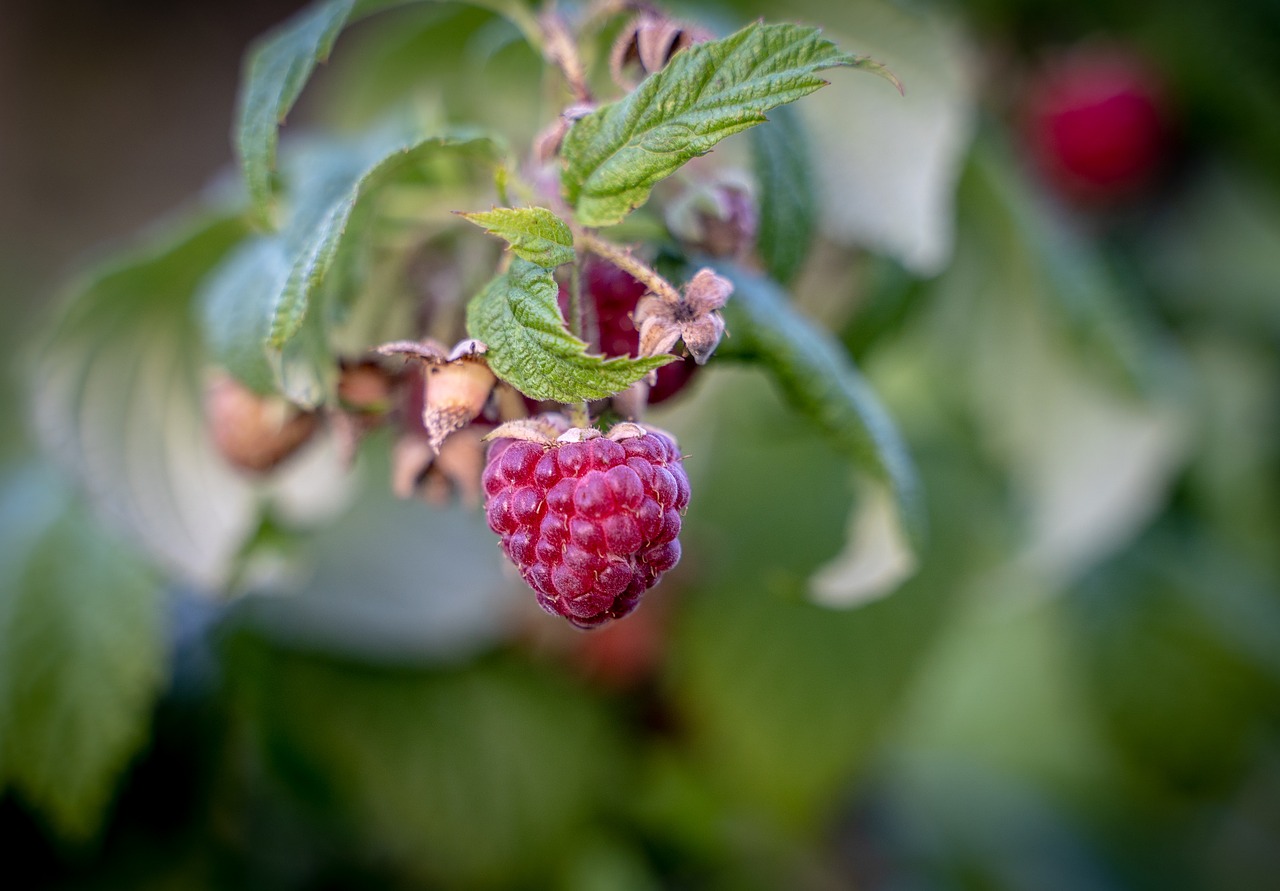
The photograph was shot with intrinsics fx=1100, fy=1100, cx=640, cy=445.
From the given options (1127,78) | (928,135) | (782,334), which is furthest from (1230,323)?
(782,334)

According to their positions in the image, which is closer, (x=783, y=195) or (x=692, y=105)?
(x=692, y=105)

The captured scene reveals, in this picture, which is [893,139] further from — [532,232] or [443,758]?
[443,758]

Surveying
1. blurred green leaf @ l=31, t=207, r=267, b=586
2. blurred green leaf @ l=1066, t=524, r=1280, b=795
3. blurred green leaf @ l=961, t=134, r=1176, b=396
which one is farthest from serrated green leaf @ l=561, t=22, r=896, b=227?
blurred green leaf @ l=1066, t=524, r=1280, b=795

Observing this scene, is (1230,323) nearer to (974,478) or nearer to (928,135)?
(974,478)

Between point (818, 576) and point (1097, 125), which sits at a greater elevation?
point (818, 576)

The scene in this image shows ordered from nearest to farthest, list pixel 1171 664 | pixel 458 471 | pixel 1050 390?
pixel 458 471
pixel 1050 390
pixel 1171 664

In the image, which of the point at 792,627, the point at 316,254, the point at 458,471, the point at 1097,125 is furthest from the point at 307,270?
the point at 1097,125
